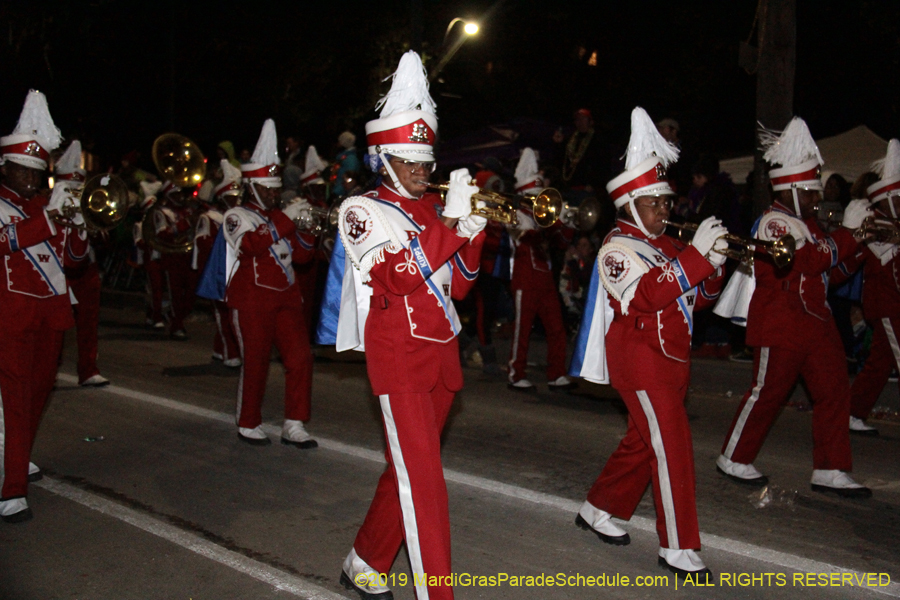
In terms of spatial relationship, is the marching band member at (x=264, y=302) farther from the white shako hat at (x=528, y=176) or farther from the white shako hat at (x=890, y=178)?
the white shako hat at (x=890, y=178)

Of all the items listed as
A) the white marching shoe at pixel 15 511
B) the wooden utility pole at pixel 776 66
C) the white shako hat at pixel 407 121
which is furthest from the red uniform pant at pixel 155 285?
the white shako hat at pixel 407 121

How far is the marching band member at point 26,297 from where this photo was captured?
5645 mm

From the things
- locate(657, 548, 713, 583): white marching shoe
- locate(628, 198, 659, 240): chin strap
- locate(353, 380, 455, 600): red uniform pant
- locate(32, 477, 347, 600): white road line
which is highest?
locate(628, 198, 659, 240): chin strap

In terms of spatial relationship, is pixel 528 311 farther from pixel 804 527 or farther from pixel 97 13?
pixel 97 13

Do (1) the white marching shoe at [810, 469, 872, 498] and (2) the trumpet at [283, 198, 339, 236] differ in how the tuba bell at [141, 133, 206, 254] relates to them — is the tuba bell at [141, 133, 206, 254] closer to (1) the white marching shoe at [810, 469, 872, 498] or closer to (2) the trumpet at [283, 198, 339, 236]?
(2) the trumpet at [283, 198, 339, 236]

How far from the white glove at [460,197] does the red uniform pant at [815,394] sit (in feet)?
10.5

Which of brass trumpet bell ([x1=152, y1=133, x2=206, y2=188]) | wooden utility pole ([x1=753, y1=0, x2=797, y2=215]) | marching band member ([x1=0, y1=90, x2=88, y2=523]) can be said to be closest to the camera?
marching band member ([x1=0, y1=90, x2=88, y2=523])

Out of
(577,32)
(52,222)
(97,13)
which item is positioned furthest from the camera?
(97,13)

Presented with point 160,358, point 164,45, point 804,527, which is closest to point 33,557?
point 804,527

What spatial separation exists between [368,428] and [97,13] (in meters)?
19.7

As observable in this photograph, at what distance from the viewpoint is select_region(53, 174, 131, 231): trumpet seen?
6.02m

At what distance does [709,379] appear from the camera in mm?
10461

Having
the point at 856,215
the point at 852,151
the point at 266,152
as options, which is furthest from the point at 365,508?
the point at 852,151

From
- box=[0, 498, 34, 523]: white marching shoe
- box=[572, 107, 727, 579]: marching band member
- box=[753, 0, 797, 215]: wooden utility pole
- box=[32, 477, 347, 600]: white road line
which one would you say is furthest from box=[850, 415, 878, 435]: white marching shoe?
box=[0, 498, 34, 523]: white marching shoe
